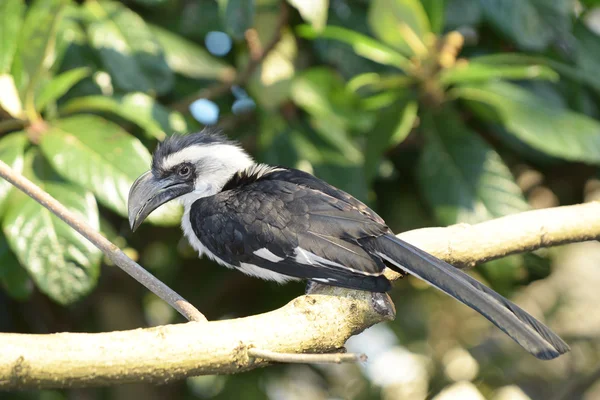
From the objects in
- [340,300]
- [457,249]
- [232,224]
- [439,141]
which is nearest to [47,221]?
[232,224]

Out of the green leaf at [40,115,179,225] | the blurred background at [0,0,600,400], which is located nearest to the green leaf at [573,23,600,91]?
the blurred background at [0,0,600,400]

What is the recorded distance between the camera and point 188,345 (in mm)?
1624

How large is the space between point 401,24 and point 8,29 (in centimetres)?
132

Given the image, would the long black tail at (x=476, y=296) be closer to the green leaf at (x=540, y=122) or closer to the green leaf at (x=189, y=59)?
the green leaf at (x=540, y=122)

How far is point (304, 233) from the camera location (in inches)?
84.2

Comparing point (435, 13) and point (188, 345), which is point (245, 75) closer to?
point (435, 13)

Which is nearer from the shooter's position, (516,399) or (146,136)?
(146,136)

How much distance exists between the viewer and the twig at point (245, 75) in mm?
2979

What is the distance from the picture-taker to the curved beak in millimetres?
2357

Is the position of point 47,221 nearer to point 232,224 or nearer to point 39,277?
point 39,277

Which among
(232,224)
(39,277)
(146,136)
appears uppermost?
(232,224)

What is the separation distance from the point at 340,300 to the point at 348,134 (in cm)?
131

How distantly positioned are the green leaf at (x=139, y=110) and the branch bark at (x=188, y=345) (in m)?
0.86

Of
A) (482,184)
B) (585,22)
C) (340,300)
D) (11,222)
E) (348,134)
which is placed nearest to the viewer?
(340,300)
